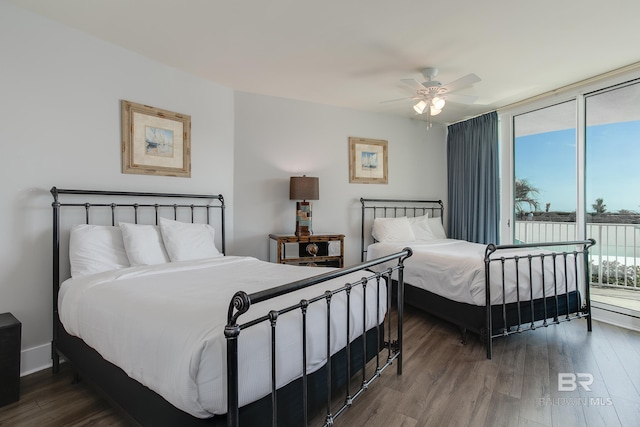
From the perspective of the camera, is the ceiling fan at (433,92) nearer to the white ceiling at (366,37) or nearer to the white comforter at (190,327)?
the white ceiling at (366,37)

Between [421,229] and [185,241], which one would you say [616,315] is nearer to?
[421,229]

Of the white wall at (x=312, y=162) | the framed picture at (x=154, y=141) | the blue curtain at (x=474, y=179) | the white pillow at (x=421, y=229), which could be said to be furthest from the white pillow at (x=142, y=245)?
the blue curtain at (x=474, y=179)

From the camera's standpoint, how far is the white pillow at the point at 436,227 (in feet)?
15.2

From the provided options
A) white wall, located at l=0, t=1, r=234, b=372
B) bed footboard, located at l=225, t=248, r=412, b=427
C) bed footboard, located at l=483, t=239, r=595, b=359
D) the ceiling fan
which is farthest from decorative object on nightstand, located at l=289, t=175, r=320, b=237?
bed footboard, located at l=483, t=239, r=595, b=359

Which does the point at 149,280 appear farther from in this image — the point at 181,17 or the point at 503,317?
the point at 503,317

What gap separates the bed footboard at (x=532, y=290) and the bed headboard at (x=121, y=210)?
2.62 meters

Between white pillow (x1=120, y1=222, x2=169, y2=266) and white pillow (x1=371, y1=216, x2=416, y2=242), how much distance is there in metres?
2.63

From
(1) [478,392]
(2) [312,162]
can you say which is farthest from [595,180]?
(2) [312,162]

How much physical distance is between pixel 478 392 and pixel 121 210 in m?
3.08

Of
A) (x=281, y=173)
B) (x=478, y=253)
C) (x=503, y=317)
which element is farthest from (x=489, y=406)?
(x=281, y=173)

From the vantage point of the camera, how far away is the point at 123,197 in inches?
110

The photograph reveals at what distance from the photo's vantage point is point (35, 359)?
7.63 ft

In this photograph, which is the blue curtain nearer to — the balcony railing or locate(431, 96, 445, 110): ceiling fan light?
the balcony railing

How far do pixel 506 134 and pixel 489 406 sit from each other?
3.70m
